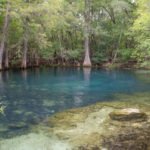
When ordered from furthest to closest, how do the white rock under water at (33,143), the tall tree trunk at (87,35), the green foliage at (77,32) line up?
1. the tall tree trunk at (87,35)
2. the green foliage at (77,32)
3. the white rock under water at (33,143)

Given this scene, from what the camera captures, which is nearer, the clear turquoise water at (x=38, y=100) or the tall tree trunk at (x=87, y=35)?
the clear turquoise water at (x=38, y=100)

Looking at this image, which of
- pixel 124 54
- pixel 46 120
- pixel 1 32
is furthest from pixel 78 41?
pixel 46 120

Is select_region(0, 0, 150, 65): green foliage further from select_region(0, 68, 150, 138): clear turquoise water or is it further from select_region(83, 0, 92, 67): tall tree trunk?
select_region(0, 68, 150, 138): clear turquoise water

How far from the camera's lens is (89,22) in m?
38.5

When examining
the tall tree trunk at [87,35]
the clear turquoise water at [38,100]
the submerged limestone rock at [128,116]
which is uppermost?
the tall tree trunk at [87,35]

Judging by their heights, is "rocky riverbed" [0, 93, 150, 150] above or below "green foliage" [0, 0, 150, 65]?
below

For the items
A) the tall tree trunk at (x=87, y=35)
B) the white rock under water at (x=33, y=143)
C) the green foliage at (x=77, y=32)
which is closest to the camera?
the white rock under water at (x=33, y=143)

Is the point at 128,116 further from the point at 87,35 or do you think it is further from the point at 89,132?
the point at 87,35

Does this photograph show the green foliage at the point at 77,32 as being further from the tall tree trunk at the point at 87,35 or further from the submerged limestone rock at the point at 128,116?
the submerged limestone rock at the point at 128,116

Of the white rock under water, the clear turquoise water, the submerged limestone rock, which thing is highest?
the submerged limestone rock

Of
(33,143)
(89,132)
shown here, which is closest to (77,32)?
(89,132)

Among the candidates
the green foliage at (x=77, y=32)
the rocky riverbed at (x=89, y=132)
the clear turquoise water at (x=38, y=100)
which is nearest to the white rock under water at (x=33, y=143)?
the rocky riverbed at (x=89, y=132)

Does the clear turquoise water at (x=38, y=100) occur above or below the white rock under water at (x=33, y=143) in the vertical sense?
above

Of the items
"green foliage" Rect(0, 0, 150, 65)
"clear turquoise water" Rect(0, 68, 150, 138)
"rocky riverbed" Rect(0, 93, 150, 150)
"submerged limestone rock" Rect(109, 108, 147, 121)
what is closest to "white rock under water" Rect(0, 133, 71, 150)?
"rocky riverbed" Rect(0, 93, 150, 150)
